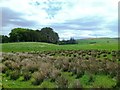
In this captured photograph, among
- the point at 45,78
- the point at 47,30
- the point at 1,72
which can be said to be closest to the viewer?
the point at 45,78

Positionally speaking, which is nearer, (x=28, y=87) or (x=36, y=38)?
(x=28, y=87)

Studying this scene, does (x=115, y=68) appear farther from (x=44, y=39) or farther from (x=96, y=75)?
(x=44, y=39)

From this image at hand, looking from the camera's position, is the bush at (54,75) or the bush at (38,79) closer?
the bush at (38,79)

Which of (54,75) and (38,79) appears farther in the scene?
(54,75)

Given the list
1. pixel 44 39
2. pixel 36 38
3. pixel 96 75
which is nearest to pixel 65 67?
pixel 96 75

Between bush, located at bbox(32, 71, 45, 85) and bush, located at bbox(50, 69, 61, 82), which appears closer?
bush, located at bbox(32, 71, 45, 85)

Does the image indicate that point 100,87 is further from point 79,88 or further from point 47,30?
point 47,30

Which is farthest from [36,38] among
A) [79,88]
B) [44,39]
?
[79,88]

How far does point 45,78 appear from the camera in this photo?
16.2 meters

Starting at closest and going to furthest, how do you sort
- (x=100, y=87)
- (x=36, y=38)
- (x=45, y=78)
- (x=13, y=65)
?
(x=100, y=87) < (x=45, y=78) < (x=13, y=65) < (x=36, y=38)

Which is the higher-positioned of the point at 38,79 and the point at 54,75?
the point at 54,75

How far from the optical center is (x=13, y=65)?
872 inches

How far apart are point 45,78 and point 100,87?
15.9ft

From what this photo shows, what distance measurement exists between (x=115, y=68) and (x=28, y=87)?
585 cm
